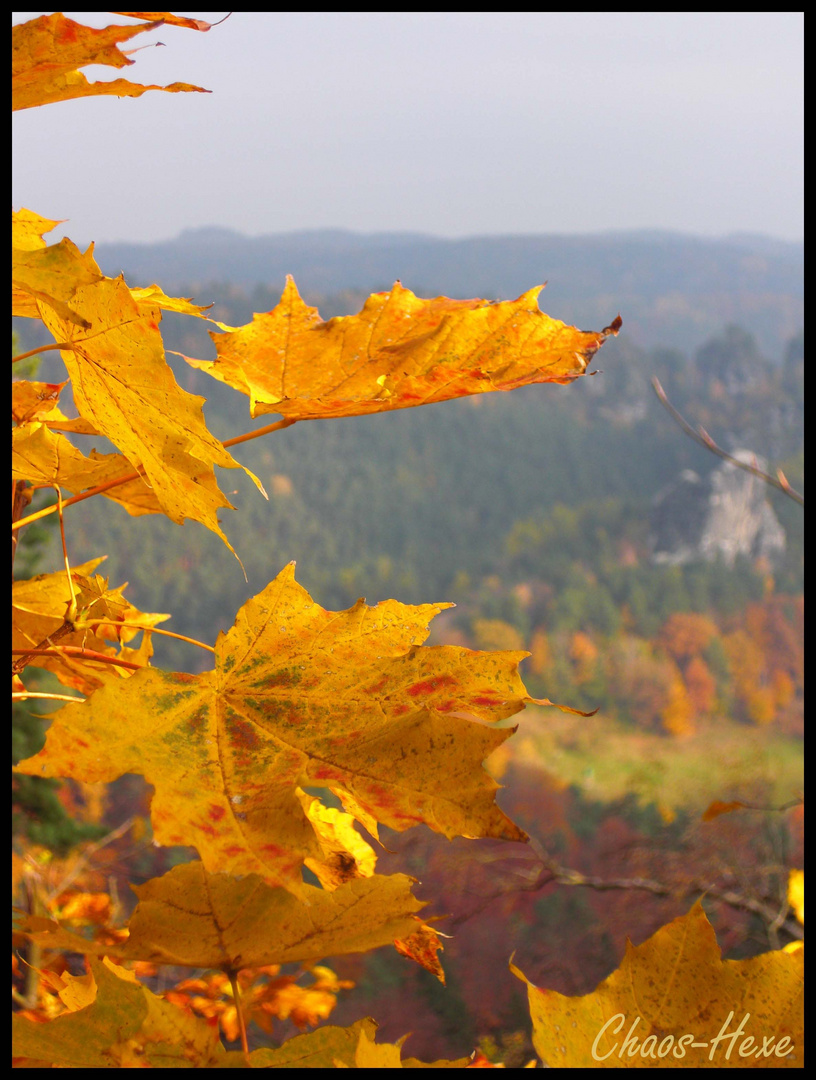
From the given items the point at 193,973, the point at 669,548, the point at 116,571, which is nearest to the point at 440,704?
the point at 193,973

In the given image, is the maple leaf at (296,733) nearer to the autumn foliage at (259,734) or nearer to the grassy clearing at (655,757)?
the autumn foliage at (259,734)

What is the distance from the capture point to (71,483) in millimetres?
539

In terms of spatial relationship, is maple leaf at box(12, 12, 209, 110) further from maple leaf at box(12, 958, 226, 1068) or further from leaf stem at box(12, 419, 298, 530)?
maple leaf at box(12, 958, 226, 1068)

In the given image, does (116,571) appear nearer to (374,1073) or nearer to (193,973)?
(193,973)

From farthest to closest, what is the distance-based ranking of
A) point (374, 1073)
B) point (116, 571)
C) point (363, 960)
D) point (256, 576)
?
point (256, 576)
point (116, 571)
point (363, 960)
point (374, 1073)

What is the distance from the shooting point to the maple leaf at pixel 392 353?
20.4 inches

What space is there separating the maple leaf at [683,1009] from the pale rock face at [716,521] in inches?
1318

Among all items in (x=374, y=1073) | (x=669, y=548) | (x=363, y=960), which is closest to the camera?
(x=374, y=1073)

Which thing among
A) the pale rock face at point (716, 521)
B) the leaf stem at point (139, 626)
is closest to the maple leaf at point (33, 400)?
the leaf stem at point (139, 626)

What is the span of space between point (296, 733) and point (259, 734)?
20 millimetres

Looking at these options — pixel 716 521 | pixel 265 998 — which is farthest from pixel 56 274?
pixel 716 521

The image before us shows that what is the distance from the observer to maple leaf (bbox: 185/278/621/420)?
0.52m

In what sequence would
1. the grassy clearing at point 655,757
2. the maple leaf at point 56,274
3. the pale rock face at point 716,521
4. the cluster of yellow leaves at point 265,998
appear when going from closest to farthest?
the maple leaf at point 56,274
the cluster of yellow leaves at point 265,998
the grassy clearing at point 655,757
the pale rock face at point 716,521

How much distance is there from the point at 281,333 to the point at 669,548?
111 ft
